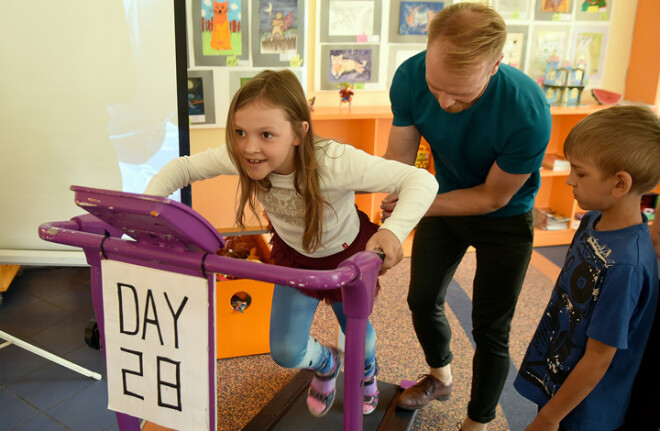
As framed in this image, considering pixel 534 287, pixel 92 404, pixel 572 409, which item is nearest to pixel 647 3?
pixel 534 287

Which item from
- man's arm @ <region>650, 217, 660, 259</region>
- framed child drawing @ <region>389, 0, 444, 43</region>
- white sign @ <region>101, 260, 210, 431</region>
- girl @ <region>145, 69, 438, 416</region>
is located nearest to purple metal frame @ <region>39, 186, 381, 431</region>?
white sign @ <region>101, 260, 210, 431</region>

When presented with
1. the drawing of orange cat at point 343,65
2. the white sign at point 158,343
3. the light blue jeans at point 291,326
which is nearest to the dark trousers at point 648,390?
the light blue jeans at point 291,326

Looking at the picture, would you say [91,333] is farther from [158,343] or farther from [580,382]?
[580,382]

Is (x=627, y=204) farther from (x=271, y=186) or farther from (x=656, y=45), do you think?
(x=656, y=45)

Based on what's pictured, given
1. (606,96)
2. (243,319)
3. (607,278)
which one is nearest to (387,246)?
(607,278)

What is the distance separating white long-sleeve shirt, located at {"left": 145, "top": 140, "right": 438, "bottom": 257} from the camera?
1.17 m

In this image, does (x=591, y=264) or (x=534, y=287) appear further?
(x=534, y=287)

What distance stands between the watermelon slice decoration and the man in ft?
7.77

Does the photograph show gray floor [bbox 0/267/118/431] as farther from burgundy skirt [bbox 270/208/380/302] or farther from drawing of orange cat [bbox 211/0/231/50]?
drawing of orange cat [bbox 211/0/231/50]

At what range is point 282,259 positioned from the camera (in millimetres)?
1592

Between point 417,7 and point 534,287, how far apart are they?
5.80 ft

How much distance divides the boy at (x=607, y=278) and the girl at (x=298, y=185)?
38 cm

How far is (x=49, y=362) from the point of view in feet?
7.34

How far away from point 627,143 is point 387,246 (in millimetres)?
589
